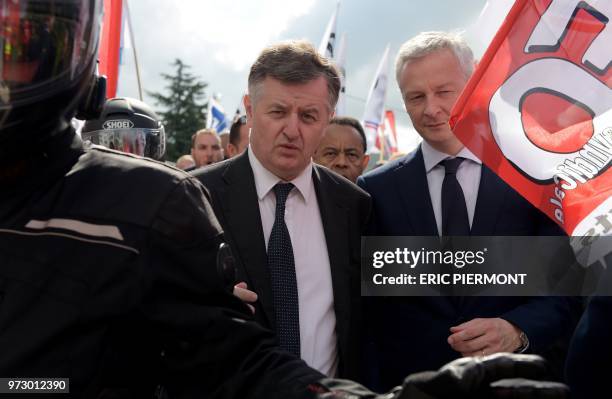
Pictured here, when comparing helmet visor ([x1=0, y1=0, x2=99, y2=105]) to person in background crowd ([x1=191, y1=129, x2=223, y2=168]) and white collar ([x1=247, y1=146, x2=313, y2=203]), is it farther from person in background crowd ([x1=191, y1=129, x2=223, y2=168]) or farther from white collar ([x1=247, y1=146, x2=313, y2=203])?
person in background crowd ([x1=191, y1=129, x2=223, y2=168])

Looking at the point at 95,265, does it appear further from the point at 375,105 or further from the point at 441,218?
the point at 375,105

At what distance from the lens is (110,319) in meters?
1.47

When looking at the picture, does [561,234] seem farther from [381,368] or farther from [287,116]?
[287,116]

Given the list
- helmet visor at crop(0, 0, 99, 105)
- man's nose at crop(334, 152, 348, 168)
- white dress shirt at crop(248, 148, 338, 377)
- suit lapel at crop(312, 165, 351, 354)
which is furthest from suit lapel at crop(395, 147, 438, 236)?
helmet visor at crop(0, 0, 99, 105)

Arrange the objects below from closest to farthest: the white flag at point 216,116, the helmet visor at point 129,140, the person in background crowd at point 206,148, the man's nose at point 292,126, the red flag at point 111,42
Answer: the man's nose at point 292,126
the helmet visor at point 129,140
the red flag at point 111,42
the person in background crowd at point 206,148
the white flag at point 216,116

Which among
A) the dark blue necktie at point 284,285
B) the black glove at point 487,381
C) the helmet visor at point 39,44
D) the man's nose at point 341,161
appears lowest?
the dark blue necktie at point 284,285

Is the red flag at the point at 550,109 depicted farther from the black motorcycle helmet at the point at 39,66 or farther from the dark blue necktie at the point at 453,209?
the black motorcycle helmet at the point at 39,66

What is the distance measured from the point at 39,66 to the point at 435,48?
188 centimetres

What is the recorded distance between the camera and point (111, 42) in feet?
17.0

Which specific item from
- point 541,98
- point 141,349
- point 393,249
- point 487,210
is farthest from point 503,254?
point 141,349

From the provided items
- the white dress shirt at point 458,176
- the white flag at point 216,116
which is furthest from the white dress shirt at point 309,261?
the white flag at point 216,116

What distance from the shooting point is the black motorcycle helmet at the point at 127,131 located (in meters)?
3.49

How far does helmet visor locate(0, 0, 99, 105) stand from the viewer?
1.44 meters

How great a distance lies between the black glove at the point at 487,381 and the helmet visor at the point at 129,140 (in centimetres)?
253
